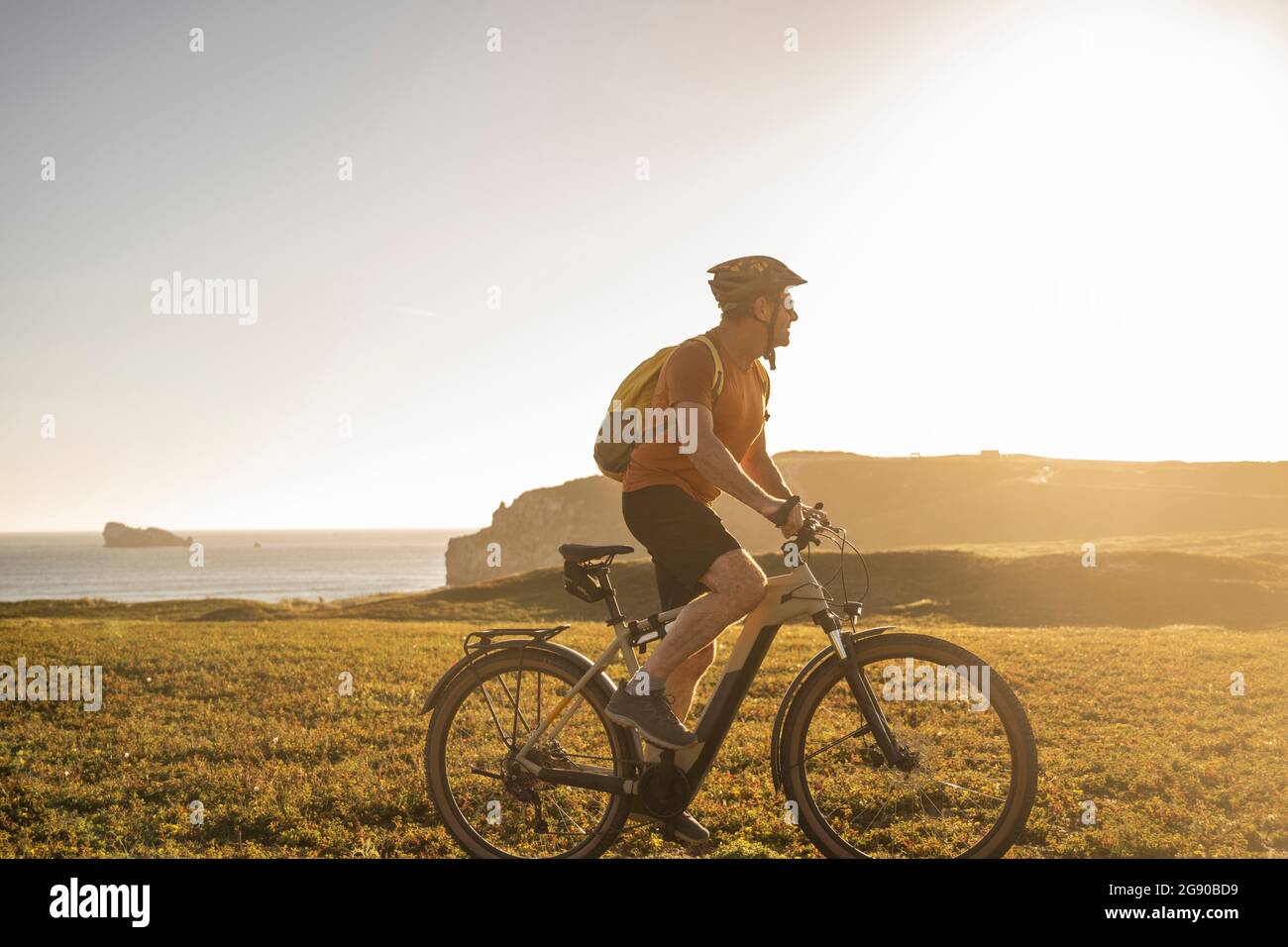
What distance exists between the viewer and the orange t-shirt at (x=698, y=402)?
489cm

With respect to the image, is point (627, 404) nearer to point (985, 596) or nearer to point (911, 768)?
point (911, 768)

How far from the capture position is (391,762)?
8047 mm

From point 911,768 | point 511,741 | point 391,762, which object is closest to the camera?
point 911,768

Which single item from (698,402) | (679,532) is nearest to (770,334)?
(698,402)

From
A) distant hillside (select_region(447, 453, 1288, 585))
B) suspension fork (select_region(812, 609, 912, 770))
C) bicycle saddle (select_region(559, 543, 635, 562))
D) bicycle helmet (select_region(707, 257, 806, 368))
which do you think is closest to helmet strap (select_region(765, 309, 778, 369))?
bicycle helmet (select_region(707, 257, 806, 368))

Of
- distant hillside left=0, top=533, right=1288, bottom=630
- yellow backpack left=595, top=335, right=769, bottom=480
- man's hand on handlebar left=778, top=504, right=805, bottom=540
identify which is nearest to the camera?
man's hand on handlebar left=778, top=504, right=805, bottom=540

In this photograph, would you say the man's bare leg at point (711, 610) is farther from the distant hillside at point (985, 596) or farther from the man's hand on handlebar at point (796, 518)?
the distant hillside at point (985, 596)

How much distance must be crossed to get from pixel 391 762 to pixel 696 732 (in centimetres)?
434

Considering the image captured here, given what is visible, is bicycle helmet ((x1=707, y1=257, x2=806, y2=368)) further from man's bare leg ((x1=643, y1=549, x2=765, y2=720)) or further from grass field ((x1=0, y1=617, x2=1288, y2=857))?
grass field ((x1=0, y1=617, x2=1288, y2=857))

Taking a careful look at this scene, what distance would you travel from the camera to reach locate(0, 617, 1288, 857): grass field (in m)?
6.04

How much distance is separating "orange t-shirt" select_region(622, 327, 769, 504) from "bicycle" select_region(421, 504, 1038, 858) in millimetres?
593

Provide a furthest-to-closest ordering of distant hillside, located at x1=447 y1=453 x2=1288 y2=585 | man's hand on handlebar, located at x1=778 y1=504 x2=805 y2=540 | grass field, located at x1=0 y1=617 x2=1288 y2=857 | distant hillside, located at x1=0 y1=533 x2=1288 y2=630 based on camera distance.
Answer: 1. distant hillside, located at x1=447 y1=453 x2=1288 y2=585
2. distant hillside, located at x1=0 y1=533 x2=1288 y2=630
3. grass field, located at x1=0 y1=617 x2=1288 y2=857
4. man's hand on handlebar, located at x1=778 y1=504 x2=805 y2=540

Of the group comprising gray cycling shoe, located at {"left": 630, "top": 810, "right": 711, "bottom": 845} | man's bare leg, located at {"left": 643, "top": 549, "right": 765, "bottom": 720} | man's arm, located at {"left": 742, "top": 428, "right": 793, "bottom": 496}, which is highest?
man's arm, located at {"left": 742, "top": 428, "right": 793, "bottom": 496}
